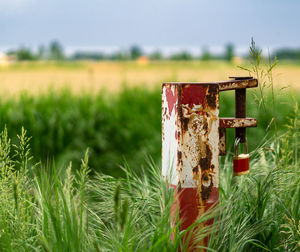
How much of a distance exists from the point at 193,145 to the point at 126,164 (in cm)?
49

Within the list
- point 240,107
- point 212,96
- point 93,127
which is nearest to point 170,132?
point 212,96

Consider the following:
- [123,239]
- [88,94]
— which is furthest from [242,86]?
[88,94]

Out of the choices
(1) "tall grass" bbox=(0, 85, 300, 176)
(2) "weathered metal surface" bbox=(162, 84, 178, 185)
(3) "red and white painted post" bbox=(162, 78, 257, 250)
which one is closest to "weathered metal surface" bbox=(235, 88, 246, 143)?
(3) "red and white painted post" bbox=(162, 78, 257, 250)

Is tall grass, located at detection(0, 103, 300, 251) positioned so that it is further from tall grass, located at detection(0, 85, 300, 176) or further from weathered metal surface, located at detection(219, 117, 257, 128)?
tall grass, located at detection(0, 85, 300, 176)

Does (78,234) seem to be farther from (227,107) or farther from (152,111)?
(227,107)

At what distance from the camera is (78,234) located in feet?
6.26

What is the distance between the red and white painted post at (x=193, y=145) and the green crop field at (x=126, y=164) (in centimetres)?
10

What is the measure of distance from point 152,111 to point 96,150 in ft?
3.05

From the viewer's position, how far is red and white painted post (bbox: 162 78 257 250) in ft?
6.97

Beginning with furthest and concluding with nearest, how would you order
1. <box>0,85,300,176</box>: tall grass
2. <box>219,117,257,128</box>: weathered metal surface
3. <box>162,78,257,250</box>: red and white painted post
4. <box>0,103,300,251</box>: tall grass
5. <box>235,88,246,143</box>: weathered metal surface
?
<box>0,85,300,176</box>: tall grass → <box>235,88,246,143</box>: weathered metal surface → <box>219,117,257,128</box>: weathered metal surface → <box>162,78,257,250</box>: red and white painted post → <box>0,103,300,251</box>: tall grass

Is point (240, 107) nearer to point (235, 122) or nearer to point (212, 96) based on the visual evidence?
point (235, 122)

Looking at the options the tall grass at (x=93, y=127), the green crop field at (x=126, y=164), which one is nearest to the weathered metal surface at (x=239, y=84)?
the green crop field at (x=126, y=164)

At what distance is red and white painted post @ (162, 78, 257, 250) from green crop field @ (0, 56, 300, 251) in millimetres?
96

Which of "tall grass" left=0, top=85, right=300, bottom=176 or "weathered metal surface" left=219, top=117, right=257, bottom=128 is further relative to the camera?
"tall grass" left=0, top=85, right=300, bottom=176
